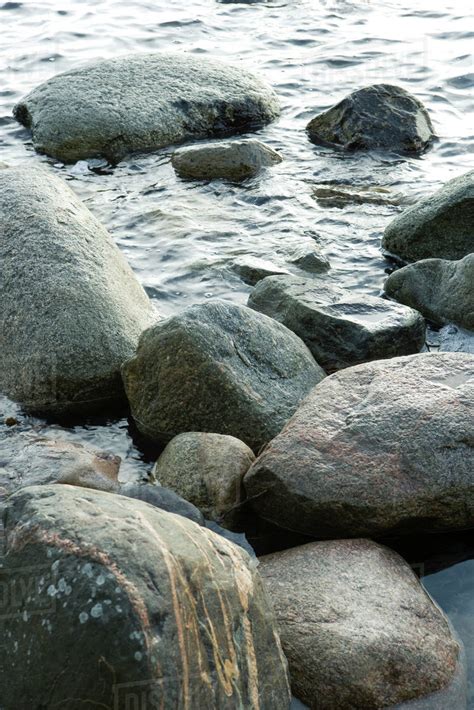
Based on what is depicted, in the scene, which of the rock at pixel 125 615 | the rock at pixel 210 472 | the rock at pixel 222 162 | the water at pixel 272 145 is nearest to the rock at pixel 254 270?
the water at pixel 272 145

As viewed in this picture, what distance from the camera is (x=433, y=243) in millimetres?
8352

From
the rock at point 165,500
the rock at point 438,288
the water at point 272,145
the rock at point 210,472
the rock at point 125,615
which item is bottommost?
the water at point 272,145

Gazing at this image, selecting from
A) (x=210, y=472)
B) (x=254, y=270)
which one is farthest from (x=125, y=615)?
(x=254, y=270)

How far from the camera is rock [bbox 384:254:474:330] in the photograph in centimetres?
732

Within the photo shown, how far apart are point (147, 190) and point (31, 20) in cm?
666

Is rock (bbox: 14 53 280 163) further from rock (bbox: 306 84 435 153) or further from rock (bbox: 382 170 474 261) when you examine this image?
rock (bbox: 382 170 474 261)

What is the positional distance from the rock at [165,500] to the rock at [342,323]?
2045 millimetres

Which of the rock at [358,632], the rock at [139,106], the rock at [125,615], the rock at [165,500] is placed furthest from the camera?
the rock at [139,106]

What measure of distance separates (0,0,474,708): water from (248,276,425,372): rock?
30.3 inches

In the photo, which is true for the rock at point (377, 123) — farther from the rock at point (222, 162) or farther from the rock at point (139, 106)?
the rock at point (222, 162)

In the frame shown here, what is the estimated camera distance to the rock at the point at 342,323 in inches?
267

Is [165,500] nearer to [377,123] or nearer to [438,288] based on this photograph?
[438,288]

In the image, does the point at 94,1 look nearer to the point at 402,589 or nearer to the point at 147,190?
the point at 147,190

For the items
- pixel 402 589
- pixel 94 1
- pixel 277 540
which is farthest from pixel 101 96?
pixel 402 589
